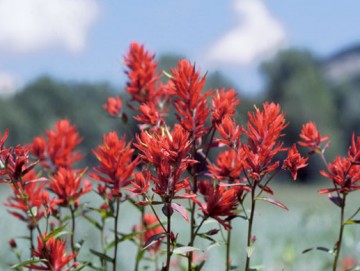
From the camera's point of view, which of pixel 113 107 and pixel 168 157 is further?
pixel 113 107

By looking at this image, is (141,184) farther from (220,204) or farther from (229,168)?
(229,168)

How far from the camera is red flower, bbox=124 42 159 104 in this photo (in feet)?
7.65

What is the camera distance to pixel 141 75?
234 cm

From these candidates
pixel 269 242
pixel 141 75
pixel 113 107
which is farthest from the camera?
pixel 269 242

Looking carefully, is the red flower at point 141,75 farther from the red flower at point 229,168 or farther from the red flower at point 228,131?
the red flower at point 228,131

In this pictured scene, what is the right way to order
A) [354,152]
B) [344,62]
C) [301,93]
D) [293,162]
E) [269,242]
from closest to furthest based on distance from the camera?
[293,162] → [354,152] → [269,242] → [301,93] → [344,62]

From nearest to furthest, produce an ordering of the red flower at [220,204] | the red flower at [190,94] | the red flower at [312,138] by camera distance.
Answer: the red flower at [220,204], the red flower at [190,94], the red flower at [312,138]

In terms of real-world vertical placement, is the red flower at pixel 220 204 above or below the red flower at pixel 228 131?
below

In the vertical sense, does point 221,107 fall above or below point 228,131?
above

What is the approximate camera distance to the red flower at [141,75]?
2.33 m

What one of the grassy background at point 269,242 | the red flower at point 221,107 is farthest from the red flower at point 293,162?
the grassy background at point 269,242

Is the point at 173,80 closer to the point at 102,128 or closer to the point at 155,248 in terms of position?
the point at 155,248

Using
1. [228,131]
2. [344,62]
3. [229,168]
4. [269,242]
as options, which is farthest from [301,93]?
[228,131]

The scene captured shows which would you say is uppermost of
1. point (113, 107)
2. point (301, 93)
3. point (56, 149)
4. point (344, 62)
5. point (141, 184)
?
point (344, 62)
